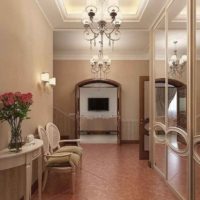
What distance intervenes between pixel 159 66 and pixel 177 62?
111cm

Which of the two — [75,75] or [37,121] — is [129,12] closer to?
[37,121]

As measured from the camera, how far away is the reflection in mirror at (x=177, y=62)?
3.35 meters

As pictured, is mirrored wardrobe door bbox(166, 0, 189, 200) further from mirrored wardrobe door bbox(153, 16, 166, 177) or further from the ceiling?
mirrored wardrobe door bbox(153, 16, 166, 177)

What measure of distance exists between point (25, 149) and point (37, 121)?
1550 millimetres

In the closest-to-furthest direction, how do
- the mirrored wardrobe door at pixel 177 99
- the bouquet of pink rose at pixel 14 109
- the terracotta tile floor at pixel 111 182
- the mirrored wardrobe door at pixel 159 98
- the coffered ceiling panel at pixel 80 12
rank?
the bouquet of pink rose at pixel 14 109
the mirrored wardrobe door at pixel 177 99
the terracotta tile floor at pixel 111 182
the coffered ceiling panel at pixel 80 12
the mirrored wardrobe door at pixel 159 98

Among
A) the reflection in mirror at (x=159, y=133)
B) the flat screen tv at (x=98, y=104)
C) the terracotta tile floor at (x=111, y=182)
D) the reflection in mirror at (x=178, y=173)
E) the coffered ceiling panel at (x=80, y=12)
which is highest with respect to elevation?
the coffered ceiling panel at (x=80, y=12)

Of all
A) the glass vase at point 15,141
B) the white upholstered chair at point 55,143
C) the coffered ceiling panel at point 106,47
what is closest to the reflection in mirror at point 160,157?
the white upholstered chair at point 55,143

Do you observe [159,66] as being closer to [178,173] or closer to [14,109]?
[178,173]

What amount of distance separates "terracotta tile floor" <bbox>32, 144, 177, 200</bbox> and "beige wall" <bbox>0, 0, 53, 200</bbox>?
928 mm

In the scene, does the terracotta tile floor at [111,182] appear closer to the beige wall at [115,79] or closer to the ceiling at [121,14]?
the ceiling at [121,14]

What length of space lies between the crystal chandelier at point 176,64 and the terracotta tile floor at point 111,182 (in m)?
1.86

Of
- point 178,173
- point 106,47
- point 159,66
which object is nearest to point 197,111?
point 178,173

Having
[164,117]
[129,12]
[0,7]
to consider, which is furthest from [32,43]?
[164,117]

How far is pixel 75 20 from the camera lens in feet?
16.4
